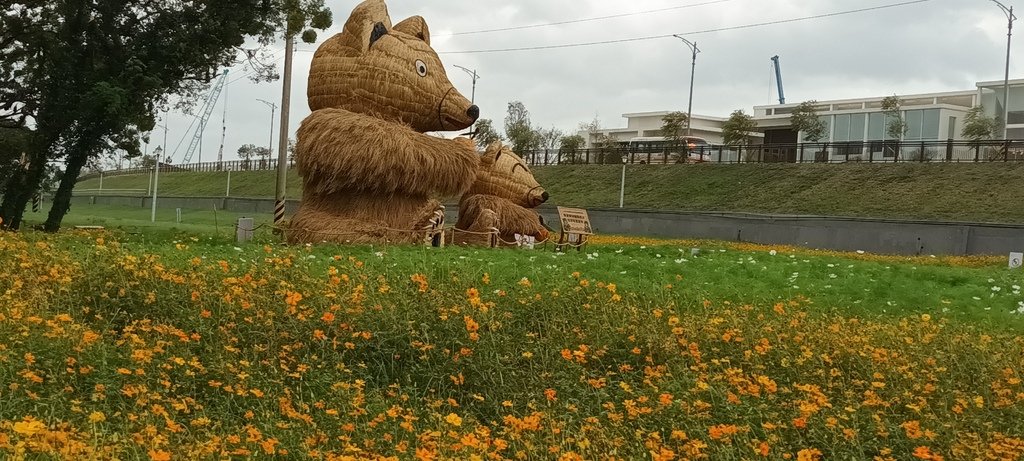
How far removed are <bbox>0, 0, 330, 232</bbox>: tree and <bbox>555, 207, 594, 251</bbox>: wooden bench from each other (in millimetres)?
6529

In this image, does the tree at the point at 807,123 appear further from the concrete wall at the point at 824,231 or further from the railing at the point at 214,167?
the railing at the point at 214,167

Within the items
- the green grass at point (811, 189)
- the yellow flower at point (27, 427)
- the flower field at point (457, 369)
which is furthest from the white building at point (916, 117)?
the yellow flower at point (27, 427)

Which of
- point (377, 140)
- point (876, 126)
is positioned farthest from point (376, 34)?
point (876, 126)

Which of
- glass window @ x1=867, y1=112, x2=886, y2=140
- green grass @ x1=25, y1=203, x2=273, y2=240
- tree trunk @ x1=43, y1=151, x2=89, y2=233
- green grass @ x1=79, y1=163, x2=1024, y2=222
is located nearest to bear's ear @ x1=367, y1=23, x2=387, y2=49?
green grass @ x1=25, y1=203, x2=273, y2=240

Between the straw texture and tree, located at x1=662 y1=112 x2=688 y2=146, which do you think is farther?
tree, located at x1=662 y1=112 x2=688 y2=146

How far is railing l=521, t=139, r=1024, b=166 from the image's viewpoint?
3147cm

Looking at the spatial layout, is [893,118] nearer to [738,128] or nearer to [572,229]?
[738,128]

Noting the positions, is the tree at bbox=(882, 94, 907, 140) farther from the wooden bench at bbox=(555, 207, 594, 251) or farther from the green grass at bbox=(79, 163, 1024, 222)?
the wooden bench at bbox=(555, 207, 594, 251)

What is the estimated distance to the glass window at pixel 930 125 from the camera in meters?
50.7

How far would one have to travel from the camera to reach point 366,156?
13.1 metres

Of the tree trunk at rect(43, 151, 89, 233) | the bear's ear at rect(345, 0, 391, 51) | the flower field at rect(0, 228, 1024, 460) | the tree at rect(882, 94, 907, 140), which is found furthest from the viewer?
the tree at rect(882, 94, 907, 140)

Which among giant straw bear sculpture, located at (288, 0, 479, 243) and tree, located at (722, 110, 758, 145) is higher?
tree, located at (722, 110, 758, 145)

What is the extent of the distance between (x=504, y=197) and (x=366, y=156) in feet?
13.0

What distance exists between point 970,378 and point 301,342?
467 cm
